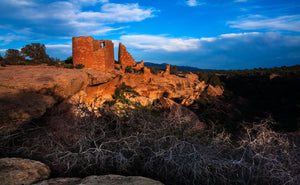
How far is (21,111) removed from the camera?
4383 mm

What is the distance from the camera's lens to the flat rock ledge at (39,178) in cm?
168

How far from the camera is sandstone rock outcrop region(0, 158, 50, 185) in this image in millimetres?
1695

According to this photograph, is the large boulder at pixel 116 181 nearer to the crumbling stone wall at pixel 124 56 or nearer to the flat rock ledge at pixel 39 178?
the flat rock ledge at pixel 39 178

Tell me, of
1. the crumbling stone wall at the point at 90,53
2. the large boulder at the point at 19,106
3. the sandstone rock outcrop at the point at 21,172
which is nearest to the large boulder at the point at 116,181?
the sandstone rock outcrop at the point at 21,172

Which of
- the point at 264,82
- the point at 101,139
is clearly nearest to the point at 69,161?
the point at 101,139

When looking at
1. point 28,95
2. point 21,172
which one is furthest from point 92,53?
point 21,172

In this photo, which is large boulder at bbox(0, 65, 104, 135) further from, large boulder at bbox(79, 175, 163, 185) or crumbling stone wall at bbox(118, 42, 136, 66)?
crumbling stone wall at bbox(118, 42, 136, 66)

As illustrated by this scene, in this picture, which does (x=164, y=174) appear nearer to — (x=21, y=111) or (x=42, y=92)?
(x=21, y=111)

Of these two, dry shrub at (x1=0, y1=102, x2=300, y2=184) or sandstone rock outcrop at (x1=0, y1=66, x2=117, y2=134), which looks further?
sandstone rock outcrop at (x1=0, y1=66, x2=117, y2=134)

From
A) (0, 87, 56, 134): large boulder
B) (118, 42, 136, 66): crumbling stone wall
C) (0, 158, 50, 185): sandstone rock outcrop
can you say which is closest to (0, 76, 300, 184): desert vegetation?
(0, 158, 50, 185): sandstone rock outcrop

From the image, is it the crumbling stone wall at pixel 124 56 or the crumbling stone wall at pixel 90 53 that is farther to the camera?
the crumbling stone wall at pixel 124 56

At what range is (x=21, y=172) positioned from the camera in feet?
5.97

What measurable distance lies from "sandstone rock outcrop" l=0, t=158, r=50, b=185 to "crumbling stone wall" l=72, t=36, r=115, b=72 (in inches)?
500

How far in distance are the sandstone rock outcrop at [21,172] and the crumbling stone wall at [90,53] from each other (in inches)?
500
